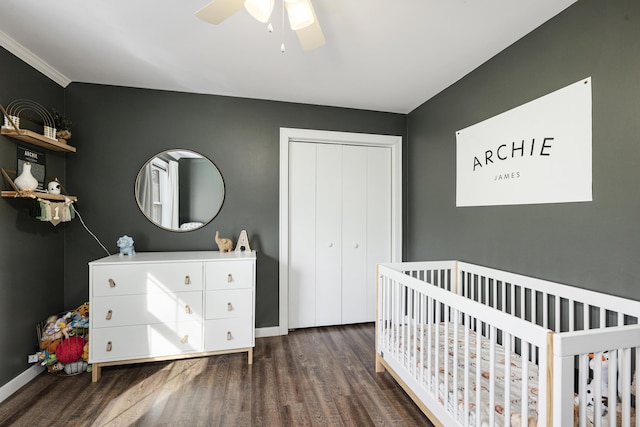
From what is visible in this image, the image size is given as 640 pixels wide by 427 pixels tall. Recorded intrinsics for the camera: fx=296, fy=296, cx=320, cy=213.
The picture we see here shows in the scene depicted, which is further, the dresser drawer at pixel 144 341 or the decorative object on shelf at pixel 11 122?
the dresser drawer at pixel 144 341

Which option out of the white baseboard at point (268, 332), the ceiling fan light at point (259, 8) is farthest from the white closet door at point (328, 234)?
the ceiling fan light at point (259, 8)

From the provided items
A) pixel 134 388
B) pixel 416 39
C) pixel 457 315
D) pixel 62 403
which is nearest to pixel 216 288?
pixel 134 388

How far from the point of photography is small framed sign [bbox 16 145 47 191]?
78.9 inches

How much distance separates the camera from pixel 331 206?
306cm

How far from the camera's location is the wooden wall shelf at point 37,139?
1.83m

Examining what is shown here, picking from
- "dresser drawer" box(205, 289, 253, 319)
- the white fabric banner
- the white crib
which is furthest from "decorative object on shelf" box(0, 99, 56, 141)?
the white fabric banner

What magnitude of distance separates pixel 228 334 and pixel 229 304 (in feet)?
0.76

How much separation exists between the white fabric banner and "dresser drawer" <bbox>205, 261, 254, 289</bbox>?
1805 mm

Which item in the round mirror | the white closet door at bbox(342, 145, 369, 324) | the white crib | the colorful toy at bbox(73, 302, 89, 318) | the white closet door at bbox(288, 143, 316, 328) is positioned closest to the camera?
the white crib

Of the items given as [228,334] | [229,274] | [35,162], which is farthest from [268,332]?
[35,162]

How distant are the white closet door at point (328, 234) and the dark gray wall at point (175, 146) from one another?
0.36 metres

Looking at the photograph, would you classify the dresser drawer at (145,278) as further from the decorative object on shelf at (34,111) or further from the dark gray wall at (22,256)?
the decorative object on shelf at (34,111)

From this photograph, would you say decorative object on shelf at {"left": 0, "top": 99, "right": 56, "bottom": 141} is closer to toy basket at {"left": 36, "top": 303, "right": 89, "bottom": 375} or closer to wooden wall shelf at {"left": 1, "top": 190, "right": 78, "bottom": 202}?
wooden wall shelf at {"left": 1, "top": 190, "right": 78, "bottom": 202}

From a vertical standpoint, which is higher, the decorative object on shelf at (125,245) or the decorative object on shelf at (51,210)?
the decorative object on shelf at (51,210)
